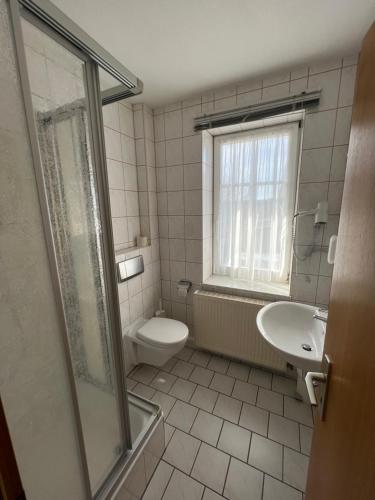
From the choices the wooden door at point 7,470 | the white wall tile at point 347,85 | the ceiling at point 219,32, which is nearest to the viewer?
the wooden door at point 7,470

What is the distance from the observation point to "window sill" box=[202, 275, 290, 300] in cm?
176

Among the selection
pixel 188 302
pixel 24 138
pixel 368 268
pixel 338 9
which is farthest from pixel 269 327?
pixel 338 9

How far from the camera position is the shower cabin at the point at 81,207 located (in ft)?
1.85

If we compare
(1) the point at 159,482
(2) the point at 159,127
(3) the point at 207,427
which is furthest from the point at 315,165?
(1) the point at 159,482

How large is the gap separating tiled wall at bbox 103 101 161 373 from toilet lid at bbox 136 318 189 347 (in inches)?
6.7

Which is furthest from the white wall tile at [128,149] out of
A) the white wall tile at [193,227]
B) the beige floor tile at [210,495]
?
the beige floor tile at [210,495]

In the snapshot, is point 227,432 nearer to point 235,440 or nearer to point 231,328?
point 235,440

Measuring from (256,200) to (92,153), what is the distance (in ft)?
4.77

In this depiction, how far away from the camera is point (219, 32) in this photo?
1.13 meters

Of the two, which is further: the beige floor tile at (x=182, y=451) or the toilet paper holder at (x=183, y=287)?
the toilet paper holder at (x=183, y=287)

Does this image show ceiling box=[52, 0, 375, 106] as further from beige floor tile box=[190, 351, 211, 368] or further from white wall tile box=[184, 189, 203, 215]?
beige floor tile box=[190, 351, 211, 368]

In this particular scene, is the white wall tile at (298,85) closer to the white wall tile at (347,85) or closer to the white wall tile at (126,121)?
the white wall tile at (347,85)

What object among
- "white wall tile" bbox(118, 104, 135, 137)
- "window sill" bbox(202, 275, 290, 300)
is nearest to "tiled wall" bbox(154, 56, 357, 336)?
"window sill" bbox(202, 275, 290, 300)

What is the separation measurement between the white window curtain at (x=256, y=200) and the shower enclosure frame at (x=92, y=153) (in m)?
1.26
